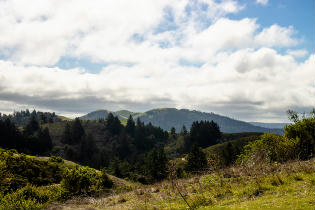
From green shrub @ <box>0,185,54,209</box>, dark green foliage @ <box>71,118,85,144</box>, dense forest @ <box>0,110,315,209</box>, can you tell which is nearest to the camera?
dense forest @ <box>0,110,315,209</box>

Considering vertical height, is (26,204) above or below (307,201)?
below

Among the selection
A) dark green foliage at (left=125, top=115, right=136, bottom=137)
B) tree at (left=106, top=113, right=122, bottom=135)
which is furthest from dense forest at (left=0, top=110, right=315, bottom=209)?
dark green foliage at (left=125, top=115, right=136, bottom=137)

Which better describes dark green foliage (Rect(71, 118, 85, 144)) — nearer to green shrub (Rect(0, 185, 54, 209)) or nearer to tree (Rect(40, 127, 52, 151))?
tree (Rect(40, 127, 52, 151))

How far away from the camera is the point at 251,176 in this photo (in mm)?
17078

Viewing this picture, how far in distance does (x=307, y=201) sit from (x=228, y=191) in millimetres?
4845

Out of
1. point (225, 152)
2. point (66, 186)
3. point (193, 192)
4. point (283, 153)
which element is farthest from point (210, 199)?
point (225, 152)

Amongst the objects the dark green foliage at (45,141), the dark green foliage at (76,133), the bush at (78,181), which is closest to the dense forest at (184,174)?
the bush at (78,181)

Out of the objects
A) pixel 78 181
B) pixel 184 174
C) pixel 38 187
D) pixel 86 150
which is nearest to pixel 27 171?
pixel 38 187

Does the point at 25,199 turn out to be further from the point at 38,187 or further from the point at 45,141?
the point at 45,141

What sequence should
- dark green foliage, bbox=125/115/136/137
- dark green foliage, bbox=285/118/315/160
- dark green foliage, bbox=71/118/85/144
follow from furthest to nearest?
1. dark green foliage, bbox=125/115/136/137
2. dark green foliage, bbox=71/118/85/144
3. dark green foliage, bbox=285/118/315/160

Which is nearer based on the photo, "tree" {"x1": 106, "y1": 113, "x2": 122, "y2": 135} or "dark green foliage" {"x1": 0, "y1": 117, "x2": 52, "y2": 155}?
"dark green foliage" {"x1": 0, "y1": 117, "x2": 52, "y2": 155}

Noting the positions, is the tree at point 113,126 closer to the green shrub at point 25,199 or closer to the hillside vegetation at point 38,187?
the hillside vegetation at point 38,187

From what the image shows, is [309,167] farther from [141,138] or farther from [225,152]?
[141,138]

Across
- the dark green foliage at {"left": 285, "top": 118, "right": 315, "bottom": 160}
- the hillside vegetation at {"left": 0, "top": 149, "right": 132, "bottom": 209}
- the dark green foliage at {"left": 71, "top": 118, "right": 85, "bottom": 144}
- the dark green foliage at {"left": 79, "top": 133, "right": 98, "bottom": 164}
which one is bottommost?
the dark green foliage at {"left": 79, "top": 133, "right": 98, "bottom": 164}
